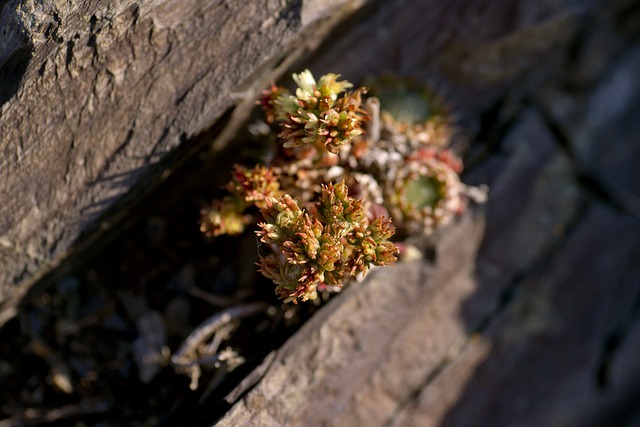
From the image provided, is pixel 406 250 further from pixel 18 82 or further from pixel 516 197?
pixel 18 82

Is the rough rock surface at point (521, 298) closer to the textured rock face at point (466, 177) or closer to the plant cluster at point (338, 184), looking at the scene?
the textured rock face at point (466, 177)

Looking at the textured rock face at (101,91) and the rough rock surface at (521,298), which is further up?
the textured rock face at (101,91)

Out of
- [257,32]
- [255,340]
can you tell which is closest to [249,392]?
[255,340]

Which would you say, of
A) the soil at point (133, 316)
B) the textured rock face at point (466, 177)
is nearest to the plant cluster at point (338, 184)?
the textured rock face at point (466, 177)

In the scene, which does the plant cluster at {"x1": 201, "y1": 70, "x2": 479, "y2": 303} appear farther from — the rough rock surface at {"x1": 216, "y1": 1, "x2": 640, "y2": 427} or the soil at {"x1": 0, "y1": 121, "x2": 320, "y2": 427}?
the soil at {"x1": 0, "y1": 121, "x2": 320, "y2": 427}

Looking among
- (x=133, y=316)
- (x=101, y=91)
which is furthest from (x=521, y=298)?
(x=101, y=91)

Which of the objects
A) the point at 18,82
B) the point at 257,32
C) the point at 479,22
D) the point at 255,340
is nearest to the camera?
the point at 18,82

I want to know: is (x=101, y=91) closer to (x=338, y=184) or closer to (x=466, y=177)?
(x=338, y=184)
